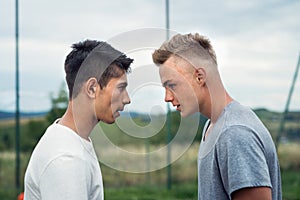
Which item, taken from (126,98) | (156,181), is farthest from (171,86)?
(156,181)

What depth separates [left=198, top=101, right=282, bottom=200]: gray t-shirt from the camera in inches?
63.6

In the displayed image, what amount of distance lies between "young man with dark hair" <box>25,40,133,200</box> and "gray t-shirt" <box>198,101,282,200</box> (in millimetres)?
279

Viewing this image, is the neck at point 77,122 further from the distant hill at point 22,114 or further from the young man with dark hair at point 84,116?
the distant hill at point 22,114

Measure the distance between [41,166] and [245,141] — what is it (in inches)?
20.7

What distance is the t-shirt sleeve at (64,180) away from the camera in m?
1.54

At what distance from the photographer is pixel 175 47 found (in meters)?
1.78

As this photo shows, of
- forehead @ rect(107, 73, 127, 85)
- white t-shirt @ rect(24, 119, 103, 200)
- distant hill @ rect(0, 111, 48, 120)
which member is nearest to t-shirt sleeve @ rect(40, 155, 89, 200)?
white t-shirt @ rect(24, 119, 103, 200)

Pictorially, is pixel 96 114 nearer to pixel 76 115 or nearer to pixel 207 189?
pixel 76 115

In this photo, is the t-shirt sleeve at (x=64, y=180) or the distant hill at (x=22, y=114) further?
the distant hill at (x=22, y=114)

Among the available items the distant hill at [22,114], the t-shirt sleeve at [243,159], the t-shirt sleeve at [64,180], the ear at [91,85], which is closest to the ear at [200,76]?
the t-shirt sleeve at [243,159]

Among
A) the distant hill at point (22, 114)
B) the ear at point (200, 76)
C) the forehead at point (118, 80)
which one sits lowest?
the distant hill at point (22, 114)

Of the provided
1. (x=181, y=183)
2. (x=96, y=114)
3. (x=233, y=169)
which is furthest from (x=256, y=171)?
(x=181, y=183)

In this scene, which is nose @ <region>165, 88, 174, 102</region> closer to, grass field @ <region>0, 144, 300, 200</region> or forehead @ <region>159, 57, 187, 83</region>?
forehead @ <region>159, 57, 187, 83</region>

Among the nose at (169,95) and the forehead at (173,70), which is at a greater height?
the forehead at (173,70)
